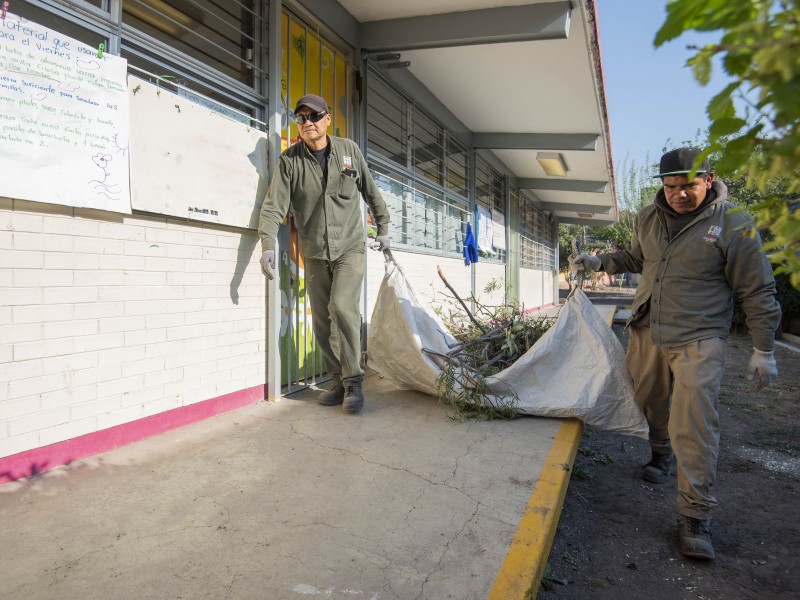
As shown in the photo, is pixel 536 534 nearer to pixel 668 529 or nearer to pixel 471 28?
pixel 668 529

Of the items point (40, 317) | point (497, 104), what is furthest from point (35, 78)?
point (497, 104)

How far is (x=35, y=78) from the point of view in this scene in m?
2.27

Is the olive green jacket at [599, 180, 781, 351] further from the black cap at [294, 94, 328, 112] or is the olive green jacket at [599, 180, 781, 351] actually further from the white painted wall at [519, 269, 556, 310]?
the white painted wall at [519, 269, 556, 310]

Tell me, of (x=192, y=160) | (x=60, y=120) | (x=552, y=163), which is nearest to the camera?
(x=60, y=120)

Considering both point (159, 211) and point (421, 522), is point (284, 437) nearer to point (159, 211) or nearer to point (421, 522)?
point (421, 522)

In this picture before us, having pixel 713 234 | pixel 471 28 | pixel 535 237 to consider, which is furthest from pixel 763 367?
pixel 535 237

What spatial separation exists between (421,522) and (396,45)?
4483 millimetres

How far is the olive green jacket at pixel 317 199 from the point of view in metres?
3.48

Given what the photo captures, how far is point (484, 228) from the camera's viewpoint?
9625 mm

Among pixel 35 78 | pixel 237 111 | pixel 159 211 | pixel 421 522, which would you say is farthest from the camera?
pixel 237 111

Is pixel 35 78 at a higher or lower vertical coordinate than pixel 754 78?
higher

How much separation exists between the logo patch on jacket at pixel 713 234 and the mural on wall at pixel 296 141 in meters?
2.95

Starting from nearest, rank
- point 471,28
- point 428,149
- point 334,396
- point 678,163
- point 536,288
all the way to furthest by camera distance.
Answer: point 678,163 → point 334,396 → point 471,28 → point 428,149 → point 536,288

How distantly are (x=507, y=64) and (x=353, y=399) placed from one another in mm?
4276
